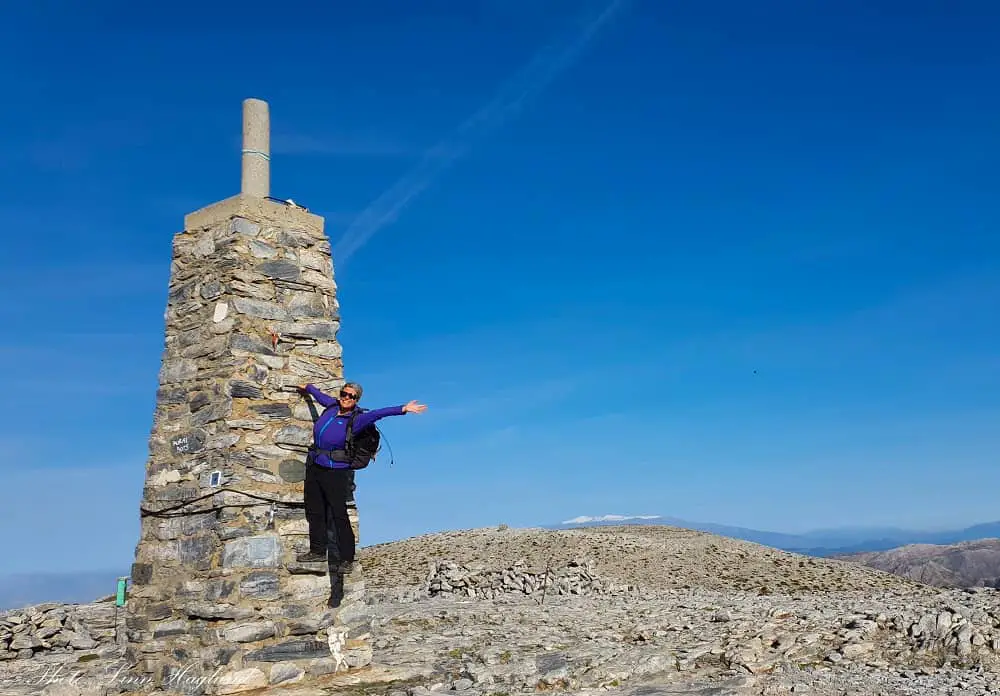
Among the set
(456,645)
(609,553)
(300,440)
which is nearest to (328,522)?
(300,440)

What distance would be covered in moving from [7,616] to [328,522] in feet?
33.6

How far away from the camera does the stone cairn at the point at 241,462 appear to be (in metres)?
11.8

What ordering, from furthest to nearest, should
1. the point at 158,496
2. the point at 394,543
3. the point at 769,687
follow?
1. the point at 394,543
2. the point at 158,496
3. the point at 769,687

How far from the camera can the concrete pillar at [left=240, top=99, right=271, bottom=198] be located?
43.4 feet

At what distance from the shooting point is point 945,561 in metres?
77.1

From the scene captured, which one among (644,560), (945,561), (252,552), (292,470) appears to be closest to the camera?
(252,552)

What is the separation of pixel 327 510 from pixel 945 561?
79275 millimetres

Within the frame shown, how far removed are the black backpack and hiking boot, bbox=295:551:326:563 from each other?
1.41 metres

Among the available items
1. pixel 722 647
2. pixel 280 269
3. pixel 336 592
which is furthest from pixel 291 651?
pixel 722 647

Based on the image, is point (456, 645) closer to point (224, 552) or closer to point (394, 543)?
point (224, 552)

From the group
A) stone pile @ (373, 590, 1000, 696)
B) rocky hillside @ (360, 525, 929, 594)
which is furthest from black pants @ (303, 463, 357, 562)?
rocky hillside @ (360, 525, 929, 594)

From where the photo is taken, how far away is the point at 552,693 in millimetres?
11031

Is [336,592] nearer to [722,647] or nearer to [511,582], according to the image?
[722,647]

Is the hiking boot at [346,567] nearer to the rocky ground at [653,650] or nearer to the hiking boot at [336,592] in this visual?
the hiking boot at [336,592]
